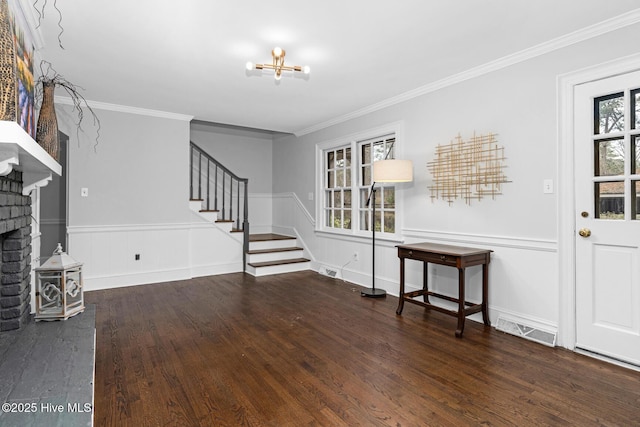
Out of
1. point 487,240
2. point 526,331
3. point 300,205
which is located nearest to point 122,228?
point 300,205

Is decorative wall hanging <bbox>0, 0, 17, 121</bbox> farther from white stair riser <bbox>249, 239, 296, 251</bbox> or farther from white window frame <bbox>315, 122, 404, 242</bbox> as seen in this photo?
white stair riser <bbox>249, 239, 296, 251</bbox>

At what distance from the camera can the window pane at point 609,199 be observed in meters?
2.59

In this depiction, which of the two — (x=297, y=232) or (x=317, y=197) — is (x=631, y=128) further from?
(x=297, y=232)

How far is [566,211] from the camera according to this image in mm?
2846

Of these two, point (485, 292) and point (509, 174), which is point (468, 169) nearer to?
point (509, 174)

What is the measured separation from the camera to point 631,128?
253cm

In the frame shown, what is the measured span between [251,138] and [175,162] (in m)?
2.23

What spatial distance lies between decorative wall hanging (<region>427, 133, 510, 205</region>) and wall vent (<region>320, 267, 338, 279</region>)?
2.11m

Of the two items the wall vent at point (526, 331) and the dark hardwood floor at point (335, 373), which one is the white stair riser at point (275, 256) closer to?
the dark hardwood floor at point (335, 373)

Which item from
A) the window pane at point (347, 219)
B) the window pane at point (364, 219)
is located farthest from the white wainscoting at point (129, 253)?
the window pane at point (364, 219)

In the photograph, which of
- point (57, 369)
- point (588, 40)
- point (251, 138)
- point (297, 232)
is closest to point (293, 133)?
point (251, 138)

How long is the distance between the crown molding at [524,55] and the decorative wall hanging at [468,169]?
61 cm

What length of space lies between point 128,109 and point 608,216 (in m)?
5.40

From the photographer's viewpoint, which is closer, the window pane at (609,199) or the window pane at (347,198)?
the window pane at (609,199)
